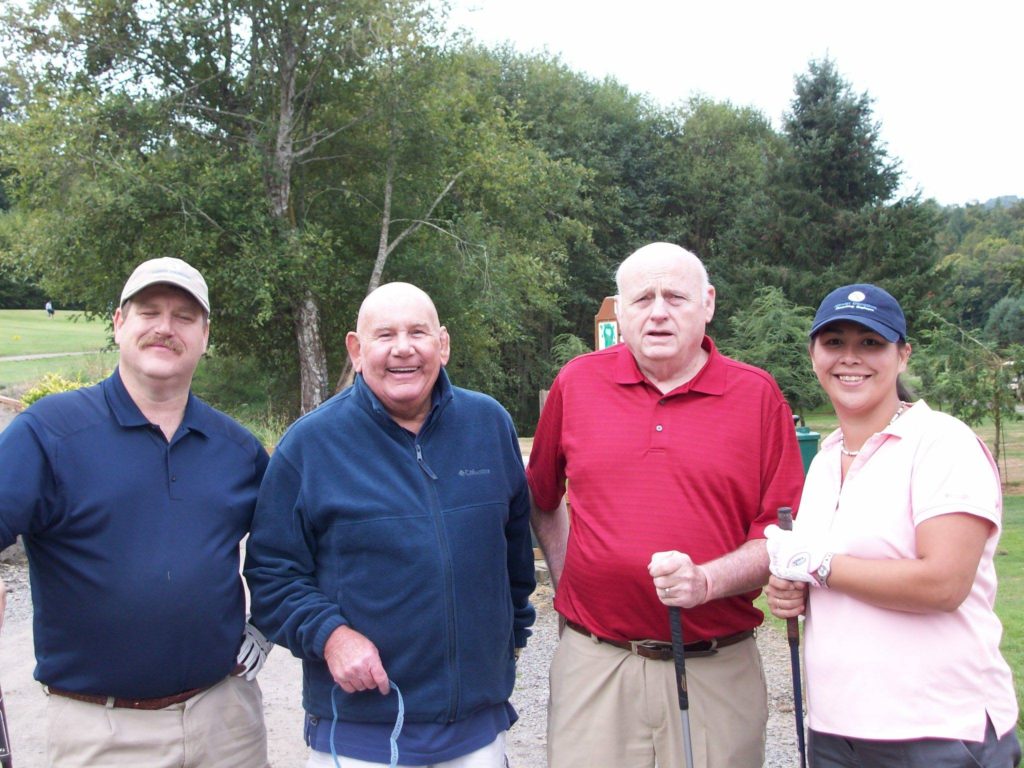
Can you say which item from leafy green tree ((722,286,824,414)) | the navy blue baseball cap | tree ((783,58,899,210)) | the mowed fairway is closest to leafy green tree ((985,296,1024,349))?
tree ((783,58,899,210))

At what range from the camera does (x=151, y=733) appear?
281 cm

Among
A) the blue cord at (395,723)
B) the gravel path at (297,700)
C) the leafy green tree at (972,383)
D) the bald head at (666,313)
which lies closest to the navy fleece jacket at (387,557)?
the blue cord at (395,723)

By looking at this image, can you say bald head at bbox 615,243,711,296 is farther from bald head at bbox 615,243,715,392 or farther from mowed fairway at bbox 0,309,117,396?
mowed fairway at bbox 0,309,117,396

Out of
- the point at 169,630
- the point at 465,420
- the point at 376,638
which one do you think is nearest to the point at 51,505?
the point at 169,630

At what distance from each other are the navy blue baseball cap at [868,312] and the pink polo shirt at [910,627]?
236mm

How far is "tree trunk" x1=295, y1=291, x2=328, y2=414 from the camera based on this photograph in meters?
21.4

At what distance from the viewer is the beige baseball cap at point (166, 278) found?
9.65 ft

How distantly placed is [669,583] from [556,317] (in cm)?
2932

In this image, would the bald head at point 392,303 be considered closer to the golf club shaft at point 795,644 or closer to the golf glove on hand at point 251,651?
the golf glove on hand at point 251,651

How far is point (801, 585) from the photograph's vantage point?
104 inches

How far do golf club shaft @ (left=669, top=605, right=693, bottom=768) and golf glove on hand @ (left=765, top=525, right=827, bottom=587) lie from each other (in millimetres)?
379

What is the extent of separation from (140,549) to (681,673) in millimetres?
1654

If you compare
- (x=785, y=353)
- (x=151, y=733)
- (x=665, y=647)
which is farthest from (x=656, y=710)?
(x=785, y=353)

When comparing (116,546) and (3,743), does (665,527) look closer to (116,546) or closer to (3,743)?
(116,546)
